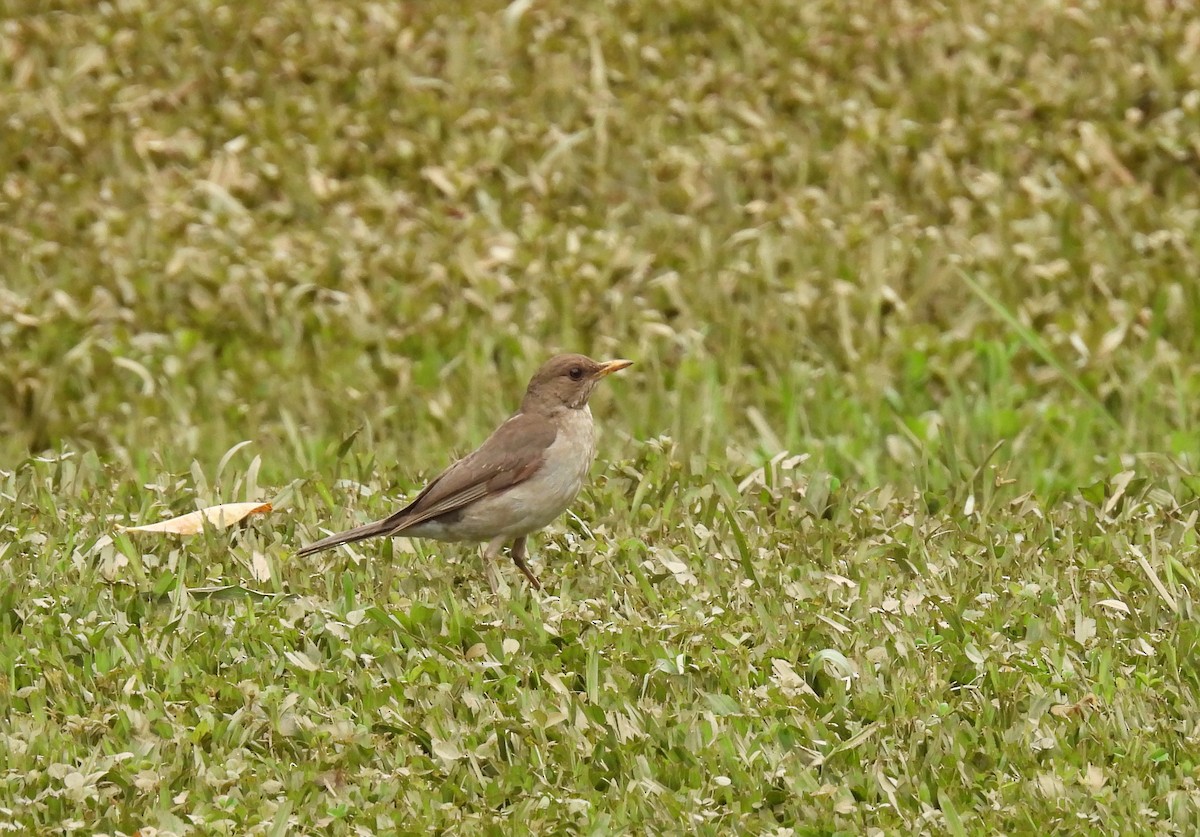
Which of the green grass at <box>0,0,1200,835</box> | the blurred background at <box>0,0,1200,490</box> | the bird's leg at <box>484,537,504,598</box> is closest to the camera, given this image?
the green grass at <box>0,0,1200,835</box>

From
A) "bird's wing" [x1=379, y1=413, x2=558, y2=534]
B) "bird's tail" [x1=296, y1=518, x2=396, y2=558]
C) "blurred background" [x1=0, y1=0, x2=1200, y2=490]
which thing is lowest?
"blurred background" [x1=0, y1=0, x2=1200, y2=490]

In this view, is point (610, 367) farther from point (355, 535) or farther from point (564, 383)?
point (355, 535)

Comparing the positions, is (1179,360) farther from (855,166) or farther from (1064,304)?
(855,166)

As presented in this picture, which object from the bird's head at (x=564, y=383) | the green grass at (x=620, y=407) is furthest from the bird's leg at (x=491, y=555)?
the bird's head at (x=564, y=383)

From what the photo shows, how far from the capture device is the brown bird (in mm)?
6152

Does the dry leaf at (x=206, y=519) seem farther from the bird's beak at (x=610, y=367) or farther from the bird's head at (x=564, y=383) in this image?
the bird's beak at (x=610, y=367)

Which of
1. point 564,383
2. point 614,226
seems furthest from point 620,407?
point 564,383

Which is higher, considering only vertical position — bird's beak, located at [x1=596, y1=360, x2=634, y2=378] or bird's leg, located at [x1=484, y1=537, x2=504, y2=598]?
bird's beak, located at [x1=596, y1=360, x2=634, y2=378]

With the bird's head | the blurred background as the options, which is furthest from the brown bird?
the blurred background

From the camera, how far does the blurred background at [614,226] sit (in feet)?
30.5

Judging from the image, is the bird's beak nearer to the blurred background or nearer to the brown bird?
the brown bird

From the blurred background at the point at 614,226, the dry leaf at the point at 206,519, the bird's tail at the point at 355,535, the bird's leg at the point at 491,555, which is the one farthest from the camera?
the blurred background at the point at 614,226

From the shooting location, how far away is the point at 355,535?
20.1 feet

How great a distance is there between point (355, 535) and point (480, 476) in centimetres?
46
